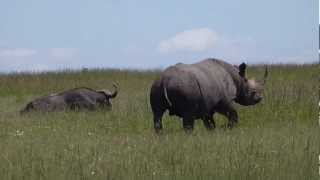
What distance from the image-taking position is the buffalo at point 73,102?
2003 cm

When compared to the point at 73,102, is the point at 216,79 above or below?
above

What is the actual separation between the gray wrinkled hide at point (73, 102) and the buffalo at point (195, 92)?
660 cm

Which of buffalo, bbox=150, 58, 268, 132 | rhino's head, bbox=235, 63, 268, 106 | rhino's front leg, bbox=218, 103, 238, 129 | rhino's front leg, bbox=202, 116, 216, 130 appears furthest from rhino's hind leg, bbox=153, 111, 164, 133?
rhino's head, bbox=235, 63, 268, 106

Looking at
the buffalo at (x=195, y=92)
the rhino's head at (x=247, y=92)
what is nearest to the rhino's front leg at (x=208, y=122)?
the buffalo at (x=195, y=92)

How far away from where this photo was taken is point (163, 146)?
32.2ft

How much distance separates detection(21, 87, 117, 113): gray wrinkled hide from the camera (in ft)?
65.8

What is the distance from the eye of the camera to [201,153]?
9250 mm

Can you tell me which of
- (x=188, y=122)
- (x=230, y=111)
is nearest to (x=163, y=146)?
(x=188, y=122)

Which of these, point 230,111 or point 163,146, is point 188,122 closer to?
point 230,111

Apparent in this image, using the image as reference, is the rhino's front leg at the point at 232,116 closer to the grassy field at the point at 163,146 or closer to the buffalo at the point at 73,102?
the grassy field at the point at 163,146

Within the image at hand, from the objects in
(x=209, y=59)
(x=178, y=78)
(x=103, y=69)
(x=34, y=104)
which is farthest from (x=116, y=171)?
(x=103, y=69)

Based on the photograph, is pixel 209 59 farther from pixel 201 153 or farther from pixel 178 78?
pixel 201 153

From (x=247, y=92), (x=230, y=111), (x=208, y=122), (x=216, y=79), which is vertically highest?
(x=216, y=79)

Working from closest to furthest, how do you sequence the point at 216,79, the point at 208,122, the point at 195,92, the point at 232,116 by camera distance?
the point at 195,92, the point at 216,79, the point at 208,122, the point at 232,116
